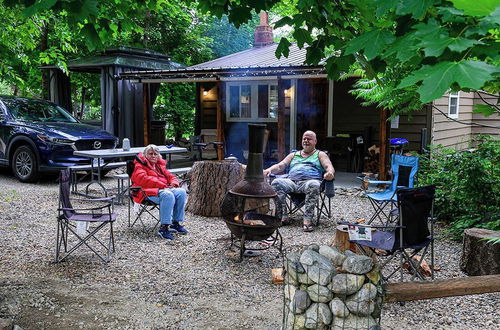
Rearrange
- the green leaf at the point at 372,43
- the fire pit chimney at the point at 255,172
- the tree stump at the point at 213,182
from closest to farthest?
the green leaf at the point at 372,43 < the fire pit chimney at the point at 255,172 < the tree stump at the point at 213,182

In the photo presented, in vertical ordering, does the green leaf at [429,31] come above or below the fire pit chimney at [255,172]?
above

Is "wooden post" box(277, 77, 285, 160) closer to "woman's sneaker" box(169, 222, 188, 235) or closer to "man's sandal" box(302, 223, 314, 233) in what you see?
"man's sandal" box(302, 223, 314, 233)

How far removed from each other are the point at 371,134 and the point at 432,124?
54.3 inches

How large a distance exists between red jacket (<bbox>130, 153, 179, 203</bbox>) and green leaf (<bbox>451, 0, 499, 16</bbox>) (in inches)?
196

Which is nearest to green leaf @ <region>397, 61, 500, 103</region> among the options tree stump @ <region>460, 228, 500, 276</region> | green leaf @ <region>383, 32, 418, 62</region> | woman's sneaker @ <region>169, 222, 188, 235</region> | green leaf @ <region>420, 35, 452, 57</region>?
green leaf @ <region>420, 35, 452, 57</region>

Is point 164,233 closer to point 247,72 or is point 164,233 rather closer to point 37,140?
point 37,140

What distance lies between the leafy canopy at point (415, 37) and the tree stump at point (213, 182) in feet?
11.3

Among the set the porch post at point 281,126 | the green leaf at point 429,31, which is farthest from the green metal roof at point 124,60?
the green leaf at point 429,31

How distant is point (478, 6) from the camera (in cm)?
137

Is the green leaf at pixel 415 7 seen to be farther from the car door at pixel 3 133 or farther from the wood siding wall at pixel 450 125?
the car door at pixel 3 133

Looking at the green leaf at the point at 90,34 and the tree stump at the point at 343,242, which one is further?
the tree stump at the point at 343,242

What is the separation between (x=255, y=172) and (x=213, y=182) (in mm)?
2027

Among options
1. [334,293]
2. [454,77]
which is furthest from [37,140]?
[454,77]

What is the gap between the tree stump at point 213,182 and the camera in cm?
710
